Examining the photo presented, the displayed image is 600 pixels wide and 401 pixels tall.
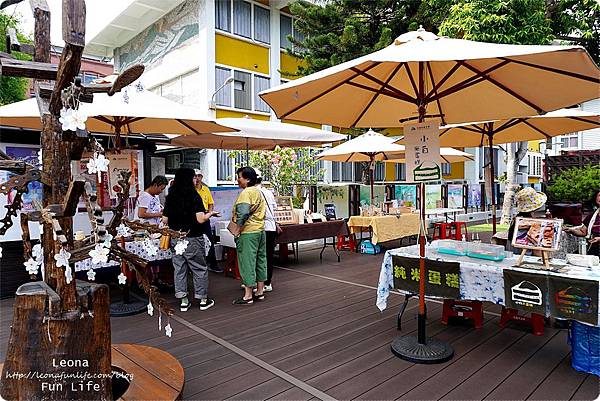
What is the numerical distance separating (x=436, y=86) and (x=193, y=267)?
3.43 m

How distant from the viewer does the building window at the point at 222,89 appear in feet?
42.6

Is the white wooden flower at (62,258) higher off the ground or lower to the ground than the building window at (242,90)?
lower

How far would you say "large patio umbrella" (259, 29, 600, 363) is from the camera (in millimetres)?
2721

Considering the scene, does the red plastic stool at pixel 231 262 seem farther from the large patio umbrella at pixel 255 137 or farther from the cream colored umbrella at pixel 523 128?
the cream colored umbrella at pixel 523 128

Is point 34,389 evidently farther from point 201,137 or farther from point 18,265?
point 201,137

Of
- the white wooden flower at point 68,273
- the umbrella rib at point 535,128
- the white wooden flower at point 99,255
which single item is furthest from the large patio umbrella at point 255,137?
the white wooden flower at point 99,255

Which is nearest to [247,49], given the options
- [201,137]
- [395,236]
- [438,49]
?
[201,137]

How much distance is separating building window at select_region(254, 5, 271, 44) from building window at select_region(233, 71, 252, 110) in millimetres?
1583

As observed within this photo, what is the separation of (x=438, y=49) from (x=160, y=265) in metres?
5.00

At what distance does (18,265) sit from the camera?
5.69 m

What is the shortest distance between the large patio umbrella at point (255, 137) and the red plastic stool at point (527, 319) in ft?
15.4

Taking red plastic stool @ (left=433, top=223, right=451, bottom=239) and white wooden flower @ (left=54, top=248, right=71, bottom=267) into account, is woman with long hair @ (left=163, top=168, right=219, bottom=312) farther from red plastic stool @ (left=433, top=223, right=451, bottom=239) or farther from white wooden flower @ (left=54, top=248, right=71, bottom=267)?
red plastic stool @ (left=433, top=223, right=451, bottom=239)

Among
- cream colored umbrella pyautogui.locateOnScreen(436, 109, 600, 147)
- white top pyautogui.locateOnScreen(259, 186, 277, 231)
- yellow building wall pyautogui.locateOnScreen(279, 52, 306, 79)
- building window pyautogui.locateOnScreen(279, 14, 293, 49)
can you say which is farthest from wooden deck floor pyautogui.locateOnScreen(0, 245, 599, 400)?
Answer: building window pyautogui.locateOnScreen(279, 14, 293, 49)

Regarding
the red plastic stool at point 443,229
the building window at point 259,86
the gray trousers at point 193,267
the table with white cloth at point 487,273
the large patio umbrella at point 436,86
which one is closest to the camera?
the large patio umbrella at point 436,86
